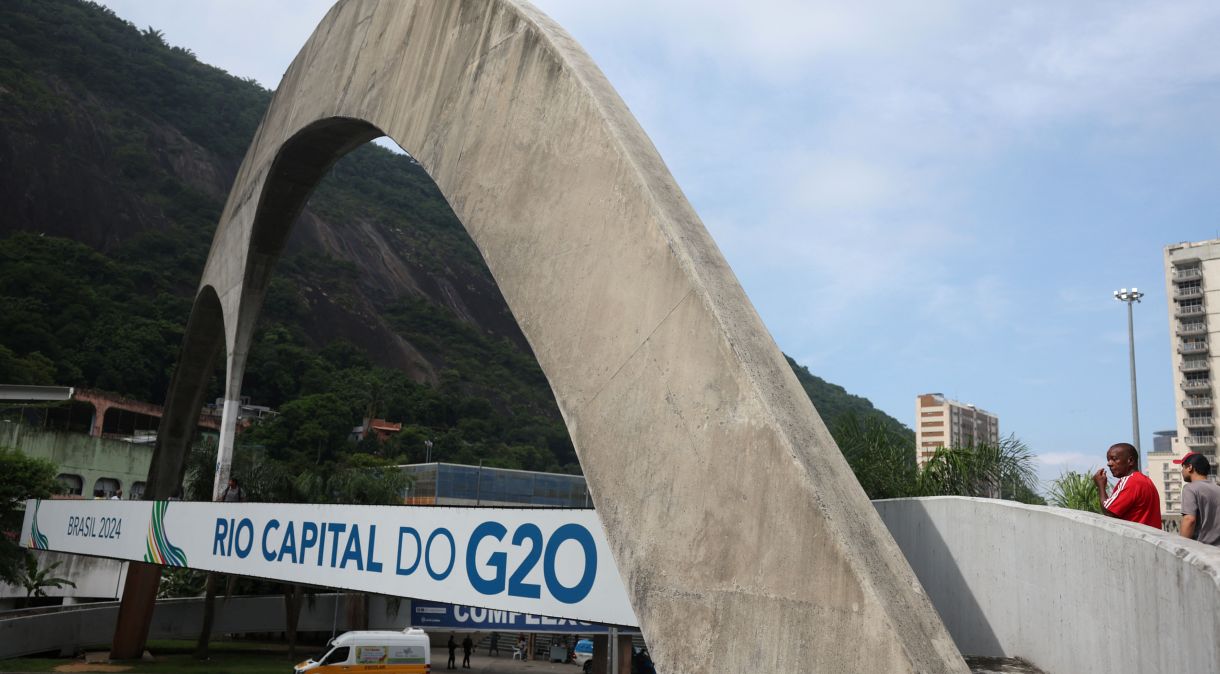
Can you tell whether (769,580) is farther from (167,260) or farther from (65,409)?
(167,260)

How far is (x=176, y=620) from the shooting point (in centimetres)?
2936

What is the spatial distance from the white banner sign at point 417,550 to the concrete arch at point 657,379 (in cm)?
99

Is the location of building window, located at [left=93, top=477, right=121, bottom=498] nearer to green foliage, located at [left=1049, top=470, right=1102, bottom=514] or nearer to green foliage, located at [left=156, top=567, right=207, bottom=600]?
green foliage, located at [left=156, top=567, right=207, bottom=600]

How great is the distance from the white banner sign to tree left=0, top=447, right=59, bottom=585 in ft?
60.7

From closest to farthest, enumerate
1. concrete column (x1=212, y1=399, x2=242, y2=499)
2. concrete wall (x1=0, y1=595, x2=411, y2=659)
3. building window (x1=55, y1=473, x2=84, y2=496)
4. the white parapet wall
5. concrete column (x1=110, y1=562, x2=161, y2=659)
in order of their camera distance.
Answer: the white parapet wall < concrete column (x1=212, y1=399, x2=242, y2=499) < concrete column (x1=110, y1=562, x2=161, y2=659) < concrete wall (x1=0, y1=595, x2=411, y2=659) < building window (x1=55, y1=473, x2=84, y2=496)

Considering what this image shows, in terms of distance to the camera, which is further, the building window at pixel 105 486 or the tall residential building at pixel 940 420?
the tall residential building at pixel 940 420

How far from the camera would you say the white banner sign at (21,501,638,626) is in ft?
19.6

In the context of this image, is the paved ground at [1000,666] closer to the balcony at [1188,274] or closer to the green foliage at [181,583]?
the green foliage at [181,583]

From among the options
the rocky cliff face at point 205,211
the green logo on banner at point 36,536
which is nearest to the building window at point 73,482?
the green logo on banner at point 36,536

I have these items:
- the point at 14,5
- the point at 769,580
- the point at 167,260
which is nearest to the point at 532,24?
the point at 769,580

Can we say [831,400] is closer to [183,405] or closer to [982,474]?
[982,474]

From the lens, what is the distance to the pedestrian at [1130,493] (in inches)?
189

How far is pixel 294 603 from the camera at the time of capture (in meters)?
31.0

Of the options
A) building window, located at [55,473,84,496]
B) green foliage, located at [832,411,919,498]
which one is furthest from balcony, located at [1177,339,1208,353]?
building window, located at [55,473,84,496]
